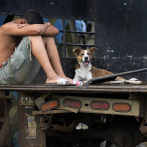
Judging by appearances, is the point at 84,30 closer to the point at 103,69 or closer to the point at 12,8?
the point at 103,69

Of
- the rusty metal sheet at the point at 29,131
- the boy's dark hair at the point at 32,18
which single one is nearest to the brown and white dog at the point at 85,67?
the boy's dark hair at the point at 32,18

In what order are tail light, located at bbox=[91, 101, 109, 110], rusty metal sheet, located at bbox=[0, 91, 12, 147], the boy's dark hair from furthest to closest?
rusty metal sheet, located at bbox=[0, 91, 12, 147], the boy's dark hair, tail light, located at bbox=[91, 101, 109, 110]

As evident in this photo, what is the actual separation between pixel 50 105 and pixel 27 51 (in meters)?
0.62

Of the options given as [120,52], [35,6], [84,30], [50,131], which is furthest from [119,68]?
[50,131]

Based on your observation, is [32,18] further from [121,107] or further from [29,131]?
[121,107]

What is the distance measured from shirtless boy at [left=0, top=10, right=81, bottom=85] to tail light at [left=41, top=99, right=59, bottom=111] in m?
0.17

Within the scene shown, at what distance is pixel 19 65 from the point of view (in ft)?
9.48

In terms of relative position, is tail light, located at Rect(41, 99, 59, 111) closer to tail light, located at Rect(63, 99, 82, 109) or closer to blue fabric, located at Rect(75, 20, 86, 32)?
tail light, located at Rect(63, 99, 82, 109)

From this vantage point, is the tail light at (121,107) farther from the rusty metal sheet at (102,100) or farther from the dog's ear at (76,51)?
the dog's ear at (76,51)

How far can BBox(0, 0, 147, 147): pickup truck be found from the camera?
236cm

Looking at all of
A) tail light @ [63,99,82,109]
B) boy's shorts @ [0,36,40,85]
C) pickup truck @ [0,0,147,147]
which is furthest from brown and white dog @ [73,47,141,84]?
tail light @ [63,99,82,109]

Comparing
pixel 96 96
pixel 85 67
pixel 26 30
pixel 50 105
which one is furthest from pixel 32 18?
pixel 85 67

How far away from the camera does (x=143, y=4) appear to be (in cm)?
494

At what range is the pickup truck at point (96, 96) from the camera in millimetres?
2361
